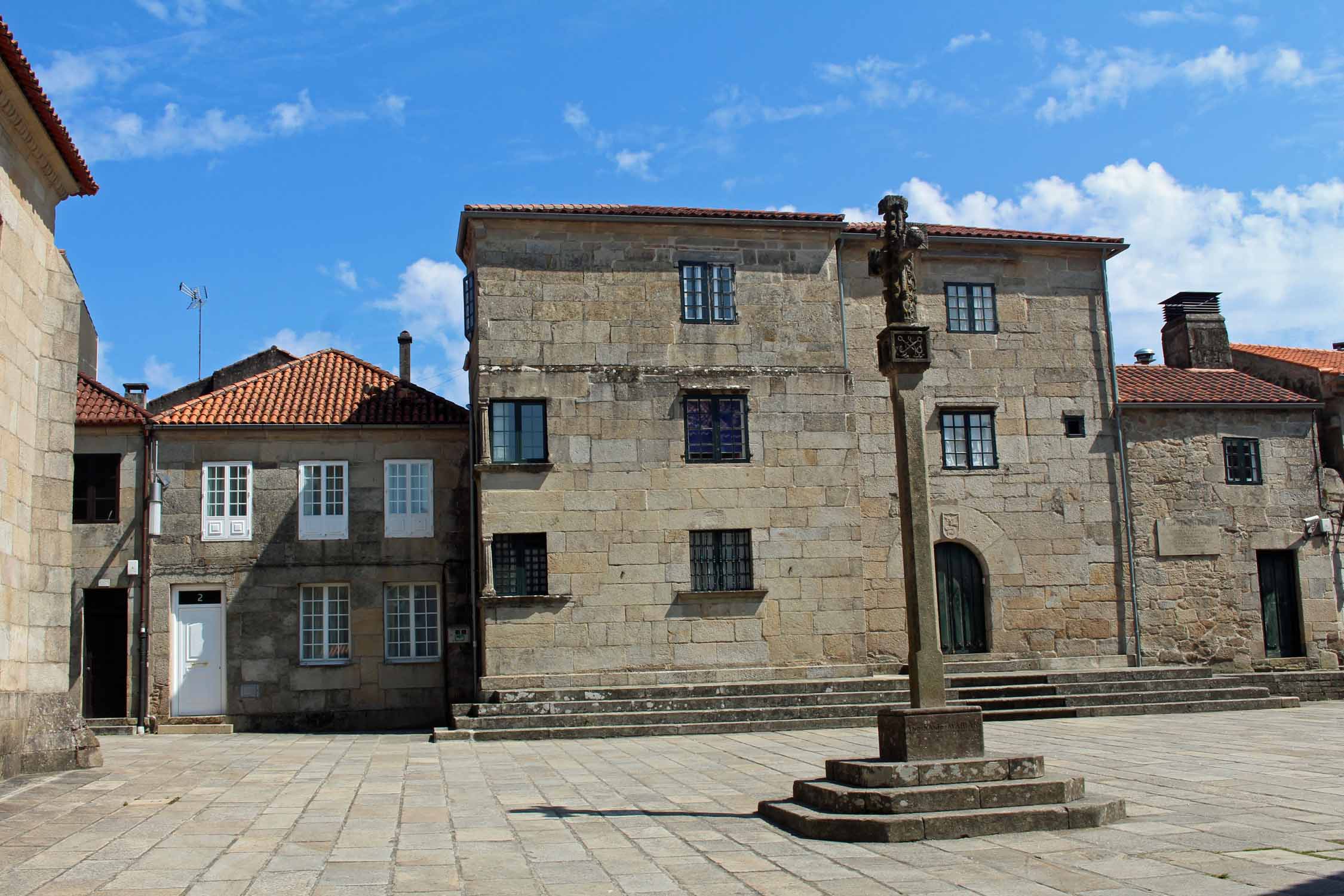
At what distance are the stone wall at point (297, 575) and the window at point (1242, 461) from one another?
47.6 feet

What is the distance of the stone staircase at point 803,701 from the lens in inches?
703

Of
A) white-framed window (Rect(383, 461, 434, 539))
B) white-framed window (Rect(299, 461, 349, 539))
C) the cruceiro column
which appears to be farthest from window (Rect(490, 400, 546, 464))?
the cruceiro column

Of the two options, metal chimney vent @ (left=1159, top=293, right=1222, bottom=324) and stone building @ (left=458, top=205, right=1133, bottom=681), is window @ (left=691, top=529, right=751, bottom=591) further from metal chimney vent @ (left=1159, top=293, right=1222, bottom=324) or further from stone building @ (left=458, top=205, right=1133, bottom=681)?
metal chimney vent @ (left=1159, top=293, right=1222, bottom=324)

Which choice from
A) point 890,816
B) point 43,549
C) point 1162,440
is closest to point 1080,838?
point 890,816

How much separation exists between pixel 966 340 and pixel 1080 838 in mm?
14759

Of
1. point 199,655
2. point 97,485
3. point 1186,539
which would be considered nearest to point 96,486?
point 97,485

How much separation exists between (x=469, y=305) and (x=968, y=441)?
9250mm

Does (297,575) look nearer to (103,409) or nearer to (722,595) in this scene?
(103,409)

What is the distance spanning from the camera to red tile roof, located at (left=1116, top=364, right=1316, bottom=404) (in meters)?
23.1

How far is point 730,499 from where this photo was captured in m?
20.4

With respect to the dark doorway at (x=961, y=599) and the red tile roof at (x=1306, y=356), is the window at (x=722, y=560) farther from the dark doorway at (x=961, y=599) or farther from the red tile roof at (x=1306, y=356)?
the red tile roof at (x=1306, y=356)

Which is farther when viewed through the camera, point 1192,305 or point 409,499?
point 1192,305

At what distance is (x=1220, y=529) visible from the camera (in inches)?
900

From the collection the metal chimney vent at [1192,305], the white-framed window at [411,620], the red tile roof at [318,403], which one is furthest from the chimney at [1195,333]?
the white-framed window at [411,620]
